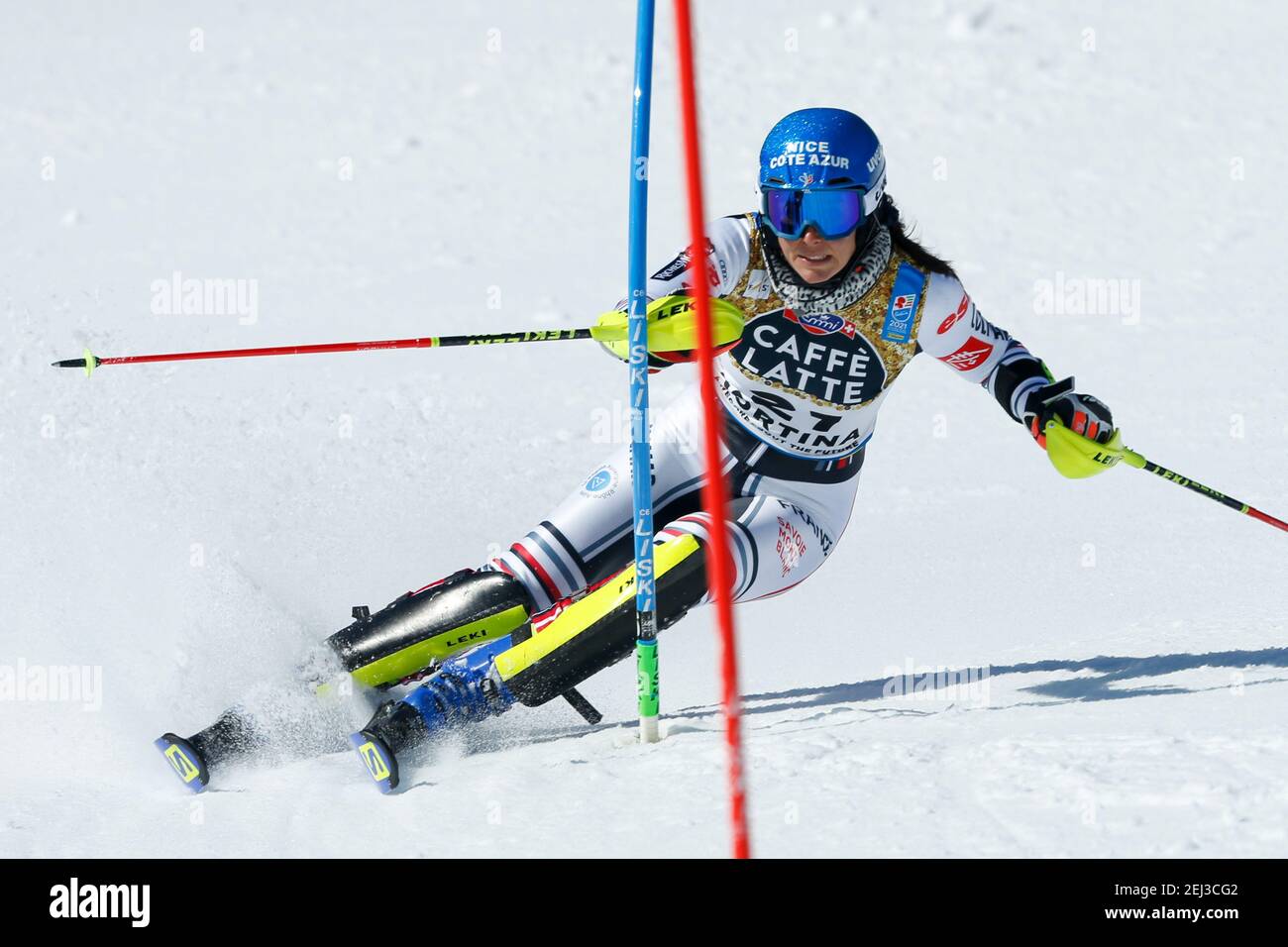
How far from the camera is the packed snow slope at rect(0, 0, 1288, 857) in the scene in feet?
12.7

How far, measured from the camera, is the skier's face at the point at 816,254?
14.6ft

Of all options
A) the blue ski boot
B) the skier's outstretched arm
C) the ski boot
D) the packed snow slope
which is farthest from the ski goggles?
the ski boot

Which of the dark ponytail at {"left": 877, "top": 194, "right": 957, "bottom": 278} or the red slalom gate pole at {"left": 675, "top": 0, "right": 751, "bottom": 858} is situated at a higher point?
the dark ponytail at {"left": 877, "top": 194, "right": 957, "bottom": 278}

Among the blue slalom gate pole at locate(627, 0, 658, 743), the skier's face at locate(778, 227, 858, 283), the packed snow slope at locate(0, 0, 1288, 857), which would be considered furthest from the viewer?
the skier's face at locate(778, 227, 858, 283)

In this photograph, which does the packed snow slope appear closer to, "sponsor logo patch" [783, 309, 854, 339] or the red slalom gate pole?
the red slalom gate pole

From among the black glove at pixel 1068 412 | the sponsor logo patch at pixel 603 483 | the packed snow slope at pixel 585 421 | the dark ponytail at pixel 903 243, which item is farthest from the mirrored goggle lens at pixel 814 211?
the packed snow slope at pixel 585 421

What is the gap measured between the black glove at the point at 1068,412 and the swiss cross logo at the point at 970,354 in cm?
21

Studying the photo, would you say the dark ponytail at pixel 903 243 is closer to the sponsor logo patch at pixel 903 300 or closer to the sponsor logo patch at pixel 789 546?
the sponsor logo patch at pixel 903 300

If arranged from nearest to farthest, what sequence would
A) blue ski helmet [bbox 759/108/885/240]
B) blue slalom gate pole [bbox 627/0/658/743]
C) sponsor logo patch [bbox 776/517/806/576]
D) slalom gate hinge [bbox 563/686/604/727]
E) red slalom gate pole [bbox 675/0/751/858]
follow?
red slalom gate pole [bbox 675/0/751/858] → blue slalom gate pole [bbox 627/0/658/743] → blue ski helmet [bbox 759/108/885/240] → slalom gate hinge [bbox 563/686/604/727] → sponsor logo patch [bbox 776/517/806/576]

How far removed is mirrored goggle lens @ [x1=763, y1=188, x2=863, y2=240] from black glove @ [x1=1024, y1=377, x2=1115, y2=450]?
0.84 metres

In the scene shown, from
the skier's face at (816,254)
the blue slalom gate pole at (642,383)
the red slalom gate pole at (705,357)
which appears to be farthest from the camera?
the skier's face at (816,254)

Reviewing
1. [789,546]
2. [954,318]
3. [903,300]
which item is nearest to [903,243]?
[903,300]

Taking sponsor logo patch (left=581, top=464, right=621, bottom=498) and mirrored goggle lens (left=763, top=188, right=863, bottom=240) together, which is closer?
mirrored goggle lens (left=763, top=188, right=863, bottom=240)

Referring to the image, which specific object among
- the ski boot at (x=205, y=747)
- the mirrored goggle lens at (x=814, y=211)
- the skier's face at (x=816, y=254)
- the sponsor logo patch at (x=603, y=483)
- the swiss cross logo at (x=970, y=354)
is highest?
the mirrored goggle lens at (x=814, y=211)
